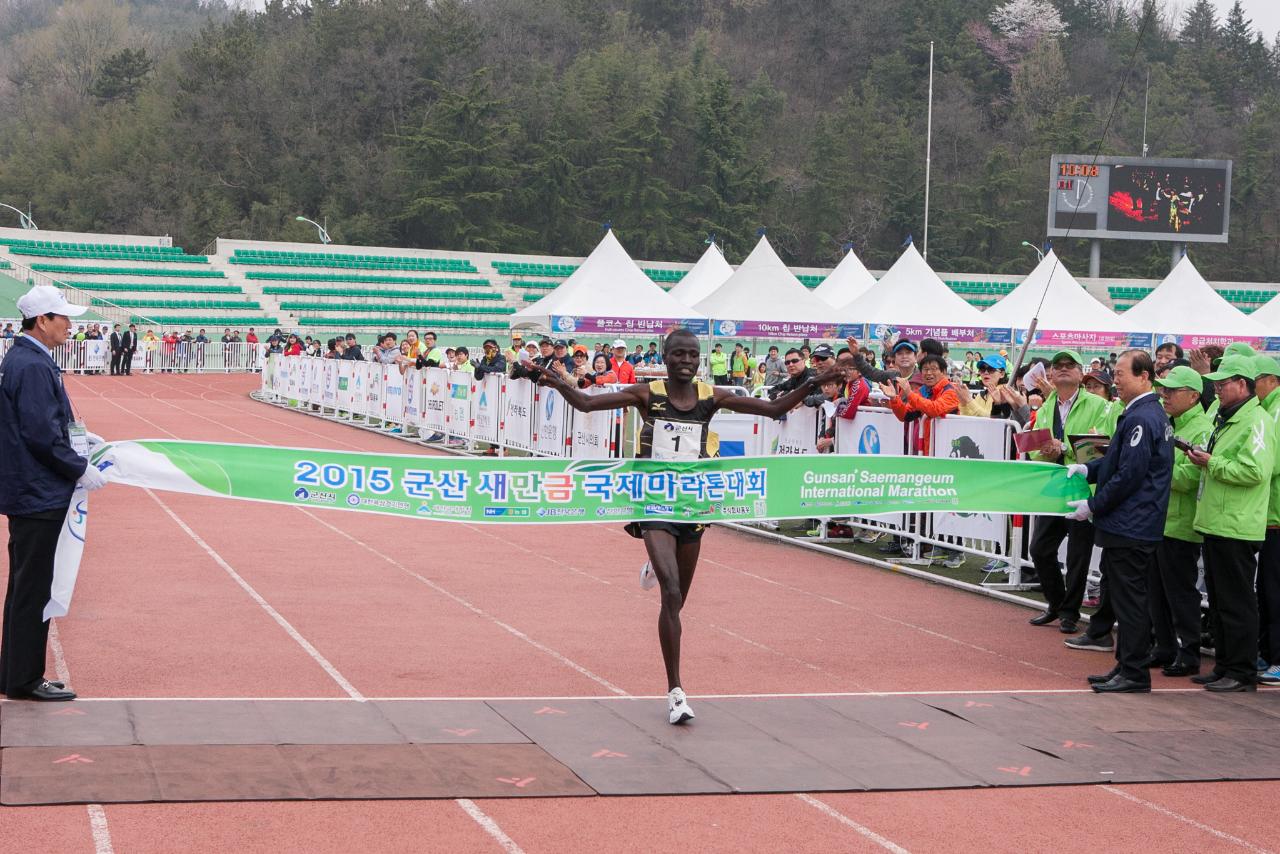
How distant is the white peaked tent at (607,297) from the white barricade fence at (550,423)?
13.7 m

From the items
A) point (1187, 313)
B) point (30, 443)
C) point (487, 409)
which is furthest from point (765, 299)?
point (30, 443)

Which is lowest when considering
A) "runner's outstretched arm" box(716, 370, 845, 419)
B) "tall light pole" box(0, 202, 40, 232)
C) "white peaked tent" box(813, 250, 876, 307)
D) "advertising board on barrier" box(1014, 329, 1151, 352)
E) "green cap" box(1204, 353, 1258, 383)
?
"runner's outstretched arm" box(716, 370, 845, 419)

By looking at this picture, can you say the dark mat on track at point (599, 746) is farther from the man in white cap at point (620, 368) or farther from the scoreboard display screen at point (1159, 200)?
the scoreboard display screen at point (1159, 200)

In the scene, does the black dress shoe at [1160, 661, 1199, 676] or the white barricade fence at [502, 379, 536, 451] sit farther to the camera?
the white barricade fence at [502, 379, 536, 451]

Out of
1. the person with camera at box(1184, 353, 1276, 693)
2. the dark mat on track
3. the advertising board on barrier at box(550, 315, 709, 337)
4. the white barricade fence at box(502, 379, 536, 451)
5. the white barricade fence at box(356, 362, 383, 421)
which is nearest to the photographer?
the dark mat on track

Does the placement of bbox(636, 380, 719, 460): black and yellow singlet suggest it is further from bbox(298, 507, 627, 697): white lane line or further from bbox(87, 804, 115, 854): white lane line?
bbox(87, 804, 115, 854): white lane line

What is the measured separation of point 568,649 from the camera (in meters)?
9.52

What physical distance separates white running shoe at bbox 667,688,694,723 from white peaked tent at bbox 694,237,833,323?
27.3 m

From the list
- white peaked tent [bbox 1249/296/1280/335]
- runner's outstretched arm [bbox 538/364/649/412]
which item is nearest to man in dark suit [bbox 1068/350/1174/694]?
runner's outstretched arm [bbox 538/364/649/412]

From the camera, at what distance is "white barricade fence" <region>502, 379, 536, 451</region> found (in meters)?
21.2

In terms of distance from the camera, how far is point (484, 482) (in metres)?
8.80

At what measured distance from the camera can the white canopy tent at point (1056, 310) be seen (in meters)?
32.9

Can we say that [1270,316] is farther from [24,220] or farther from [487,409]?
[24,220]

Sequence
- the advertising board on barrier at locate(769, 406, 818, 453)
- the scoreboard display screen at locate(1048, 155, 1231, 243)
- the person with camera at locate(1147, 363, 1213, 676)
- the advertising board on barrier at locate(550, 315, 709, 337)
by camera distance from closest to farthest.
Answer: the person with camera at locate(1147, 363, 1213, 676) → the advertising board on barrier at locate(769, 406, 818, 453) → the advertising board on barrier at locate(550, 315, 709, 337) → the scoreboard display screen at locate(1048, 155, 1231, 243)
